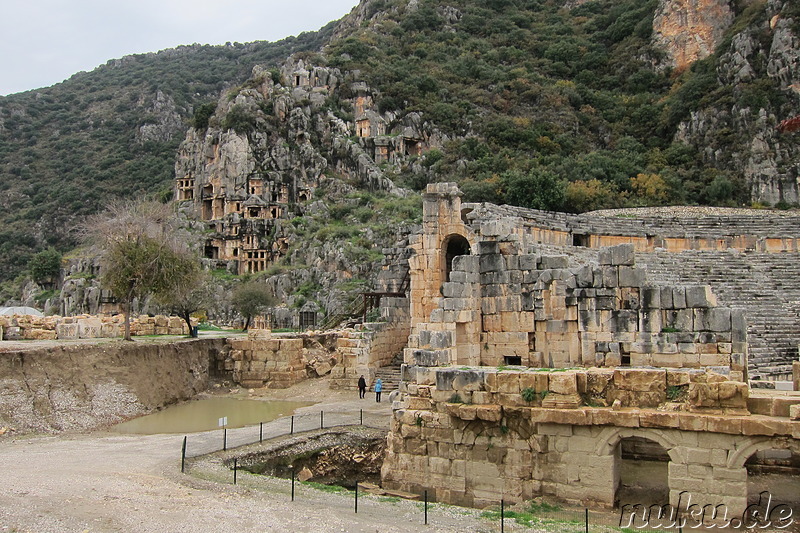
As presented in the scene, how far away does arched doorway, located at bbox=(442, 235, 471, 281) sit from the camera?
72.5 feet

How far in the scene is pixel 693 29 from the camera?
73750 millimetres

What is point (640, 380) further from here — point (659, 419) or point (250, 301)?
point (250, 301)

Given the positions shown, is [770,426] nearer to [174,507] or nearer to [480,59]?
[174,507]

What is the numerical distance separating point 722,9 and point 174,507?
82.7m

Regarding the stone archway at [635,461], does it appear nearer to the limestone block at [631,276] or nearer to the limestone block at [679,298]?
the limestone block at [679,298]

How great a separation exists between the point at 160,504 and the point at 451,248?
1569 cm

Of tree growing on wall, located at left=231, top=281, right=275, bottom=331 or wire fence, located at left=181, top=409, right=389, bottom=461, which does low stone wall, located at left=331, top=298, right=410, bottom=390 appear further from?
tree growing on wall, located at left=231, top=281, right=275, bottom=331

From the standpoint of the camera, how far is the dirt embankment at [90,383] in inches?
627

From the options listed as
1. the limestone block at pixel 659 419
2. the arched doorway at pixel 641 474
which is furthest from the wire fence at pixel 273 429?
the limestone block at pixel 659 419

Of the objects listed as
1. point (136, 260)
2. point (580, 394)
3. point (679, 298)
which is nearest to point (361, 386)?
point (136, 260)

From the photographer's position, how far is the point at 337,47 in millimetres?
89500

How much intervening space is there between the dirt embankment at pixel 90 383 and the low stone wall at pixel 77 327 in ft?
18.8

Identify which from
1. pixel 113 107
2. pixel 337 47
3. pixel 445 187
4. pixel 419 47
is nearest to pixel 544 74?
pixel 419 47

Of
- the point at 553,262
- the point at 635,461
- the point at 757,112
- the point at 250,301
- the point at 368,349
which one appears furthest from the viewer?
the point at 757,112
